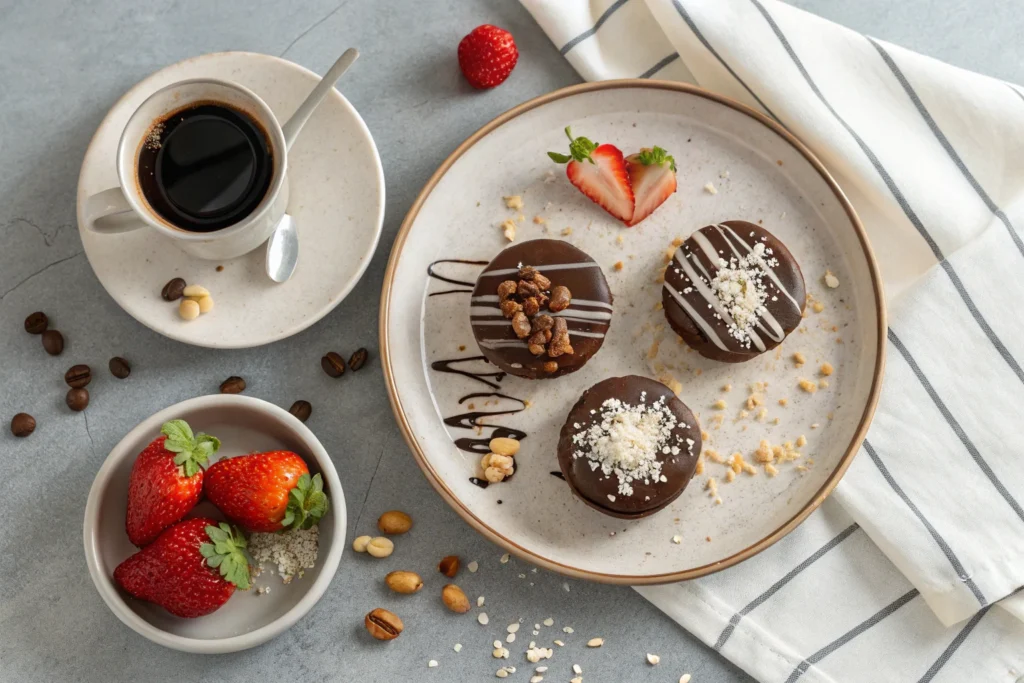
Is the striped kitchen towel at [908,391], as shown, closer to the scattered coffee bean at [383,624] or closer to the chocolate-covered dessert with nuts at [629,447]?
the chocolate-covered dessert with nuts at [629,447]

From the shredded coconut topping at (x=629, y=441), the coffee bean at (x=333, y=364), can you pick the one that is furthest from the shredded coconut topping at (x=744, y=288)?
the coffee bean at (x=333, y=364)

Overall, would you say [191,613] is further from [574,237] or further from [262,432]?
[574,237]

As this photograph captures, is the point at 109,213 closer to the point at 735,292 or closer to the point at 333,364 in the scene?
the point at 333,364

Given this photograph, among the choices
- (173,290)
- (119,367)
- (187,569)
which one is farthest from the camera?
(119,367)

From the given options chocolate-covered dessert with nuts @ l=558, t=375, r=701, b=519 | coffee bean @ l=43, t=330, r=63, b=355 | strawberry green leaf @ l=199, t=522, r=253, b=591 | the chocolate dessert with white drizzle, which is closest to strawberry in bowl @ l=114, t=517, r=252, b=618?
strawberry green leaf @ l=199, t=522, r=253, b=591

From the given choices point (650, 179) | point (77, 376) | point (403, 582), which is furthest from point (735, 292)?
point (77, 376)

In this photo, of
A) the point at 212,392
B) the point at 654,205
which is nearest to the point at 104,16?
the point at 212,392
